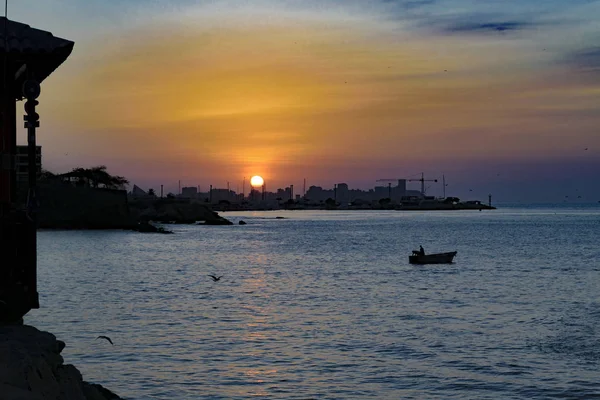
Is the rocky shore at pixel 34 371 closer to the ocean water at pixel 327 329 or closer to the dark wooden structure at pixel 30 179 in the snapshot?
the dark wooden structure at pixel 30 179

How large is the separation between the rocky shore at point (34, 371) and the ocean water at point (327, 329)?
222 inches

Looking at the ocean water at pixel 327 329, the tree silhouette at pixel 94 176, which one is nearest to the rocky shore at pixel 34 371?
the ocean water at pixel 327 329

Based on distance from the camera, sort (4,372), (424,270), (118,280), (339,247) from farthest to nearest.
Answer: (339,247) → (424,270) → (118,280) → (4,372)

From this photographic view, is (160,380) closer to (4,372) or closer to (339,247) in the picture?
(4,372)

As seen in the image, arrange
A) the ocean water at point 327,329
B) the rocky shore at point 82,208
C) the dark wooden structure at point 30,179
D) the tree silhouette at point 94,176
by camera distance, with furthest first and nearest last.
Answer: the tree silhouette at point 94,176 < the rocky shore at point 82,208 < the ocean water at point 327,329 < the dark wooden structure at point 30,179

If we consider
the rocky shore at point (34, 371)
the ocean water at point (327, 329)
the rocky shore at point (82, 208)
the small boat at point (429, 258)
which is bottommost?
the ocean water at point (327, 329)

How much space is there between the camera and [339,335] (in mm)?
31094

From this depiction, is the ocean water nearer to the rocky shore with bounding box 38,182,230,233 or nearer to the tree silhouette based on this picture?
the rocky shore with bounding box 38,182,230,233

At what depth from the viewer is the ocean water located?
74.2ft

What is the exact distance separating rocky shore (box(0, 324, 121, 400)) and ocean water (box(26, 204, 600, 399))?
5.64m

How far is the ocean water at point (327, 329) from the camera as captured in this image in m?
22.6

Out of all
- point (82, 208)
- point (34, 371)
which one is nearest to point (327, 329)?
point (34, 371)

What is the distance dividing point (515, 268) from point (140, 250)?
4276 cm

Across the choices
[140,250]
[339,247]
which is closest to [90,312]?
[140,250]
